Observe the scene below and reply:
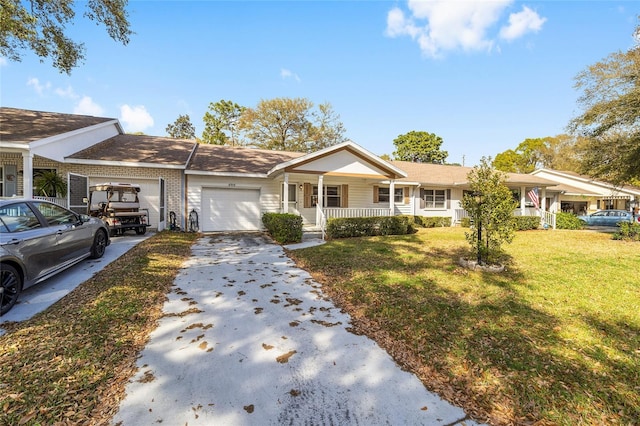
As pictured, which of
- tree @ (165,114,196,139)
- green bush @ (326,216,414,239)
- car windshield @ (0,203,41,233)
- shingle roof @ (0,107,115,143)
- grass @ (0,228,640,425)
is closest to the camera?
grass @ (0,228,640,425)

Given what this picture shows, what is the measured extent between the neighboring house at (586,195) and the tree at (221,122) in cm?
3447

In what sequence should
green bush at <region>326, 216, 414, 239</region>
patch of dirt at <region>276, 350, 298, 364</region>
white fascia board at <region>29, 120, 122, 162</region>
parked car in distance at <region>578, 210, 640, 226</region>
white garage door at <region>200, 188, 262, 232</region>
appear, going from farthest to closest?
parked car in distance at <region>578, 210, 640, 226</region> → white garage door at <region>200, 188, 262, 232</region> → green bush at <region>326, 216, 414, 239</region> → white fascia board at <region>29, 120, 122, 162</region> → patch of dirt at <region>276, 350, 298, 364</region>

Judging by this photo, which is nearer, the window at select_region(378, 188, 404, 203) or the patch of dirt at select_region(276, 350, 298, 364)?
the patch of dirt at select_region(276, 350, 298, 364)

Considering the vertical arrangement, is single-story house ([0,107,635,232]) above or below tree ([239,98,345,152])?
below

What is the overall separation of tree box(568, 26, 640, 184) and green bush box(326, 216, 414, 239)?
28.7 ft

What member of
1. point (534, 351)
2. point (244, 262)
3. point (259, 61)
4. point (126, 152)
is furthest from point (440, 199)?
point (126, 152)

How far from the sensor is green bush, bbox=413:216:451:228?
17344 millimetres

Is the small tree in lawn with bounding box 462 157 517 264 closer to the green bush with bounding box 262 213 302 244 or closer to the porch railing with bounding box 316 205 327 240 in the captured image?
the green bush with bounding box 262 213 302 244

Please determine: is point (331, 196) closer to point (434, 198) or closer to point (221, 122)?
point (434, 198)

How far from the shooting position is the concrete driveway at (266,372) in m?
2.33

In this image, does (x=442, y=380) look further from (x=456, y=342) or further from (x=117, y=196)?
(x=117, y=196)

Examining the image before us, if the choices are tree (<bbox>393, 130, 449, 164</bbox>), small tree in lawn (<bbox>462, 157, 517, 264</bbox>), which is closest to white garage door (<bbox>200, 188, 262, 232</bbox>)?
small tree in lawn (<bbox>462, 157, 517, 264</bbox>)

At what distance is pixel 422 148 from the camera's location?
4550cm

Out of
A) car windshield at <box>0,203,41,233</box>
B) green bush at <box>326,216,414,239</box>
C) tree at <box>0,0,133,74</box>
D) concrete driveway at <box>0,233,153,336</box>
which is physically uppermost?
tree at <box>0,0,133,74</box>
